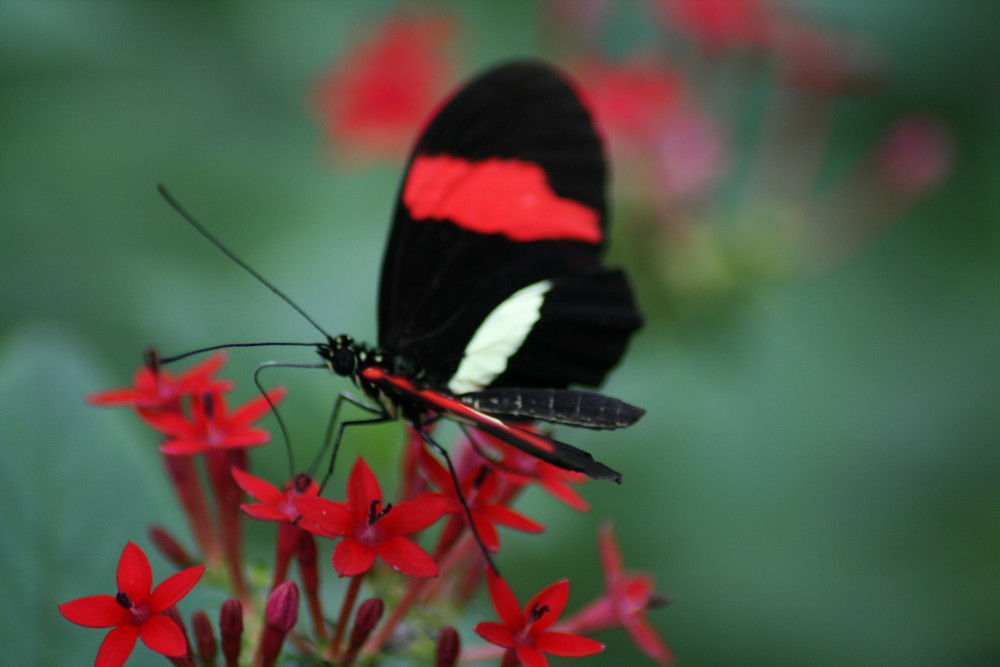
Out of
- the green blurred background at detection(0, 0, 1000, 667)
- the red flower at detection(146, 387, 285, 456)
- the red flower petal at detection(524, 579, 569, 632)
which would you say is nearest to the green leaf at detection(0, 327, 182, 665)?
the green blurred background at detection(0, 0, 1000, 667)

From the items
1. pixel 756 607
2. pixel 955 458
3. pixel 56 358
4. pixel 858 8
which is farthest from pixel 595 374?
pixel 858 8

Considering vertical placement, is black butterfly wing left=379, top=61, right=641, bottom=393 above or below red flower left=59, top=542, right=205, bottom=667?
above

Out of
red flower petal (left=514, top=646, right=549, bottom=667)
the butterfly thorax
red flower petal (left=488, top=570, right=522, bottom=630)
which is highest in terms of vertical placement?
the butterfly thorax

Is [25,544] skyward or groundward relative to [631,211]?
groundward

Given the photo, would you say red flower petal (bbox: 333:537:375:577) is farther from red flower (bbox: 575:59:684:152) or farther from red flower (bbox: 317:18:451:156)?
red flower (bbox: 317:18:451:156)

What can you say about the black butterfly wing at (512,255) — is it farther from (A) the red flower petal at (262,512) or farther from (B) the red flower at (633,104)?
(B) the red flower at (633,104)

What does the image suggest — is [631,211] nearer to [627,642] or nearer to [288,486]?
[627,642]
